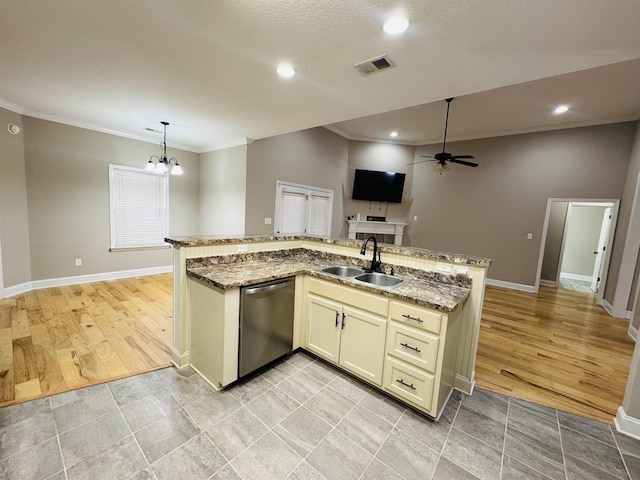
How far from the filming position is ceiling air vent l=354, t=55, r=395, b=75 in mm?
1925

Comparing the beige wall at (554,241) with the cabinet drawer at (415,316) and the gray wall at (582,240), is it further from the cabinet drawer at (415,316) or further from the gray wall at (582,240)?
the cabinet drawer at (415,316)

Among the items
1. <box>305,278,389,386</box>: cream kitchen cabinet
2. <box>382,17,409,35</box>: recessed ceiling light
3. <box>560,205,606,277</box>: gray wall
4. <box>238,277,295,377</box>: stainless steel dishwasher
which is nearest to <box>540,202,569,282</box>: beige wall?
<box>560,205,606,277</box>: gray wall

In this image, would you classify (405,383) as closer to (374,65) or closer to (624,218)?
(374,65)

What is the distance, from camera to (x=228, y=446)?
149 cm

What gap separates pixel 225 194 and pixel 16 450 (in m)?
3.99

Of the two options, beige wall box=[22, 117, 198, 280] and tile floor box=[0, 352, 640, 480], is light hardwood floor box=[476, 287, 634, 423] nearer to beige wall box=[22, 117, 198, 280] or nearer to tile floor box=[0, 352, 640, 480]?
tile floor box=[0, 352, 640, 480]

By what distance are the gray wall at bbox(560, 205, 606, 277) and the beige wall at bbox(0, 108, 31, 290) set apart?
419 inches

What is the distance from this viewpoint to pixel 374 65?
2.01m

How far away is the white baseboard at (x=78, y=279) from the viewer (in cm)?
363

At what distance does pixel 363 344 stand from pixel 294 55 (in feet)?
7.56

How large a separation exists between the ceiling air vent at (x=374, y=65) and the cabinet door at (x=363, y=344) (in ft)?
6.36

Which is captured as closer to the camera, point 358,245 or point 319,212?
point 358,245

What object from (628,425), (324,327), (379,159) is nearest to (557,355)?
(628,425)

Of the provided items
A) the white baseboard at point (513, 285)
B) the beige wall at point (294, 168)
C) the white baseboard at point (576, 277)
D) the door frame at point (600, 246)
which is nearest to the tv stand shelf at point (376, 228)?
the beige wall at point (294, 168)
